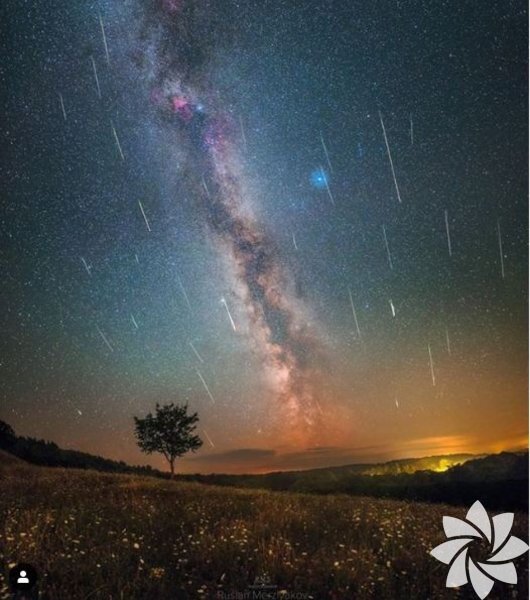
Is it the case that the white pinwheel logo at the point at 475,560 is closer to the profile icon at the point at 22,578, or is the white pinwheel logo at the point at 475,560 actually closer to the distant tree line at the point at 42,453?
the profile icon at the point at 22,578

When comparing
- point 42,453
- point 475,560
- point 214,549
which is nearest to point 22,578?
point 214,549

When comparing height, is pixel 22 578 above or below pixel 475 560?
below

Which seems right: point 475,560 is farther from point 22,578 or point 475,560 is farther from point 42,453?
point 42,453

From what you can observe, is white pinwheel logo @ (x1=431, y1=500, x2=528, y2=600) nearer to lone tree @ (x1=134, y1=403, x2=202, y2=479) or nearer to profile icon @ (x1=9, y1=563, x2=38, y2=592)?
profile icon @ (x1=9, y1=563, x2=38, y2=592)

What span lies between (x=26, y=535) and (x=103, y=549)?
102cm

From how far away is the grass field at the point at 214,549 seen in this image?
21.7 feet

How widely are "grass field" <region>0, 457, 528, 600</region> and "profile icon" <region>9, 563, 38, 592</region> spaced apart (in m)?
0.13

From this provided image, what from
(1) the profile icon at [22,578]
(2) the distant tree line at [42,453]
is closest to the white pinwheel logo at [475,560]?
(1) the profile icon at [22,578]

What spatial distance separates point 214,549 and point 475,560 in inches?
153

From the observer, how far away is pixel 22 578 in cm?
609

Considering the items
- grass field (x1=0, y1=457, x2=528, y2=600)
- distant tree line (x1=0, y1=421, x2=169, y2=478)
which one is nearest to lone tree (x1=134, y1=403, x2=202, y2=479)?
distant tree line (x1=0, y1=421, x2=169, y2=478)

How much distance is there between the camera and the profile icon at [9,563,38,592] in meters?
6.03

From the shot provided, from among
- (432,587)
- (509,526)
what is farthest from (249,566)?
(509,526)

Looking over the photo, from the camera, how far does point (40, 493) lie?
11.3 meters
